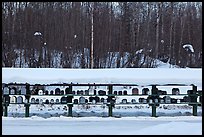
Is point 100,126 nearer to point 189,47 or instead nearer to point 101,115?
point 101,115

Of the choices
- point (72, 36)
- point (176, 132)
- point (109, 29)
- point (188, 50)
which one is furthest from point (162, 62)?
point (176, 132)

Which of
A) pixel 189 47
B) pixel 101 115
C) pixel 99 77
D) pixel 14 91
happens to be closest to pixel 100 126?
pixel 99 77

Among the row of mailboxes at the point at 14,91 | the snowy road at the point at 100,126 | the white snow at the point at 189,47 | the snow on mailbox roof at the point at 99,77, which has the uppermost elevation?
the white snow at the point at 189,47

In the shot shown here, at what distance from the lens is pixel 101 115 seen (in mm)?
13172

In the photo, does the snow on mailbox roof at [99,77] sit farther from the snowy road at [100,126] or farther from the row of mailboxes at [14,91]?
the snowy road at [100,126]

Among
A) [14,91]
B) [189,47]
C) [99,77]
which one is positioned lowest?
[14,91]

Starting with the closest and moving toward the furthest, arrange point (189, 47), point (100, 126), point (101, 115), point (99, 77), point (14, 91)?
point (100, 126)
point (99, 77)
point (14, 91)
point (101, 115)
point (189, 47)

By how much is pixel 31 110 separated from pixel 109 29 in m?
15.4

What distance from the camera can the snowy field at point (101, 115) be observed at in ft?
32.1

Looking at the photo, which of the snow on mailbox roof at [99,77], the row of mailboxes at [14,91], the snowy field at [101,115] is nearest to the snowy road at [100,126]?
the snowy field at [101,115]

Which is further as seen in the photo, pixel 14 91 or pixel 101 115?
pixel 101 115

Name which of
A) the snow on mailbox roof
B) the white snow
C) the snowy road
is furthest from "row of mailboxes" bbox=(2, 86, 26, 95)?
the white snow

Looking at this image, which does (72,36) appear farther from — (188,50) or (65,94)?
(65,94)

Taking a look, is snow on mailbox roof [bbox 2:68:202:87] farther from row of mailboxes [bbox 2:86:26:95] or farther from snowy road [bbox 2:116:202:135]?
snowy road [bbox 2:116:202:135]
